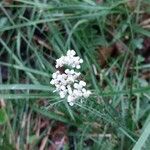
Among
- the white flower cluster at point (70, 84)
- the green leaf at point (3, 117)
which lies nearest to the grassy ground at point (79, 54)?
the green leaf at point (3, 117)

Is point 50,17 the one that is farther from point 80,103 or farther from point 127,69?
point 80,103

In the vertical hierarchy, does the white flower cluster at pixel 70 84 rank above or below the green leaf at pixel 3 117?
above

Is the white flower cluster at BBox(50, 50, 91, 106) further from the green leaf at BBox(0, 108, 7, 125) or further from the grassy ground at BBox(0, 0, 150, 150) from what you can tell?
the green leaf at BBox(0, 108, 7, 125)

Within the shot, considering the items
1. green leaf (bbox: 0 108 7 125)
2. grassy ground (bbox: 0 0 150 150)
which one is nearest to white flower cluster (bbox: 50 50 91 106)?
grassy ground (bbox: 0 0 150 150)

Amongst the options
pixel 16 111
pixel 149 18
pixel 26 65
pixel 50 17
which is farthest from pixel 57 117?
pixel 149 18

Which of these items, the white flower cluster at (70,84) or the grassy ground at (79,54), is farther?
the grassy ground at (79,54)

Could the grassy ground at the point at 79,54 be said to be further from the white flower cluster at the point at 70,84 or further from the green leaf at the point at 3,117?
the white flower cluster at the point at 70,84

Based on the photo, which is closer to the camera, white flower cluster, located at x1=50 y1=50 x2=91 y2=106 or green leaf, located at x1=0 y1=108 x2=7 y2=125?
white flower cluster, located at x1=50 y1=50 x2=91 y2=106

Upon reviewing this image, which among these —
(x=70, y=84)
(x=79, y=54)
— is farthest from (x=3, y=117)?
(x=70, y=84)
